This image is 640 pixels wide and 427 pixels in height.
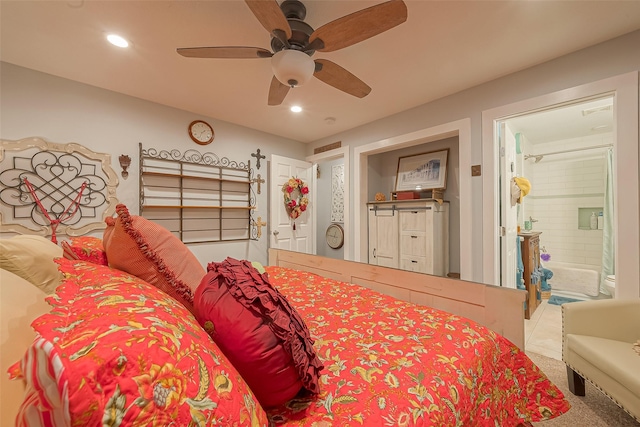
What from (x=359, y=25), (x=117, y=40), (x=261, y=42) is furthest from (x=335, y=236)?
(x=117, y=40)

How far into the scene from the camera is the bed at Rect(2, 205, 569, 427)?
1.27 feet

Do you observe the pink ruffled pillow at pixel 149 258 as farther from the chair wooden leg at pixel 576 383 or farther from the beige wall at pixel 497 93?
the beige wall at pixel 497 93

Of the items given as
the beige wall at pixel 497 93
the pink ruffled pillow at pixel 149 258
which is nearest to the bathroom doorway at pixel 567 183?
the beige wall at pixel 497 93

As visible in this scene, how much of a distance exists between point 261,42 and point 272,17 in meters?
0.69

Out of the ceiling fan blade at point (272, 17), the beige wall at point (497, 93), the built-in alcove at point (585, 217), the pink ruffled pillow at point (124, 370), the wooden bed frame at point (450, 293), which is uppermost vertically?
the beige wall at point (497, 93)

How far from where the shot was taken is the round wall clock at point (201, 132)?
10.3ft

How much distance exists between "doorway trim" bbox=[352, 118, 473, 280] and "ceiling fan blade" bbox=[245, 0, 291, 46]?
2.03 m

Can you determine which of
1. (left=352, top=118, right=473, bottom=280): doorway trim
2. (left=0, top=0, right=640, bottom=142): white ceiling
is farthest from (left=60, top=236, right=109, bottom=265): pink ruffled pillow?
(left=352, top=118, right=473, bottom=280): doorway trim

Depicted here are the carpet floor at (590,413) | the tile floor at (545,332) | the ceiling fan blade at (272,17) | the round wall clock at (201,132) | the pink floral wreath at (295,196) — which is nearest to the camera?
the ceiling fan blade at (272,17)

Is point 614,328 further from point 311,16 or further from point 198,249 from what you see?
point 198,249

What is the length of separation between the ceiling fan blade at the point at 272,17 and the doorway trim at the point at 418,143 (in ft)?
6.65

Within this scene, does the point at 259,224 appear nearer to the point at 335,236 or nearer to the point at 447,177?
the point at 335,236

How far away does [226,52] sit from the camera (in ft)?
5.07

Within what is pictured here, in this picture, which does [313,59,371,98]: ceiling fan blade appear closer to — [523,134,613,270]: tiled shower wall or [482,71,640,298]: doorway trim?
[482,71,640,298]: doorway trim
